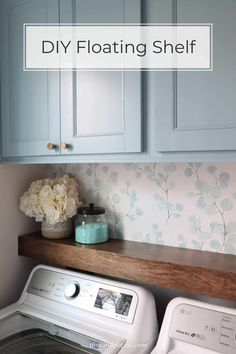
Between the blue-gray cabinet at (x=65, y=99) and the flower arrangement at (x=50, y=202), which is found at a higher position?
the blue-gray cabinet at (x=65, y=99)

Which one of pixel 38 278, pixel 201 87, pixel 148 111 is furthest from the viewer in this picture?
pixel 38 278

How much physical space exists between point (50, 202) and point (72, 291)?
1.34ft

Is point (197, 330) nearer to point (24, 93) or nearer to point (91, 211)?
point (91, 211)

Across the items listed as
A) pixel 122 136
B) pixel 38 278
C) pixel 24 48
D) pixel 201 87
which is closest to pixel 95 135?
pixel 122 136

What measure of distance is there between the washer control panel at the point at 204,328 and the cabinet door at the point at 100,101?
61 cm

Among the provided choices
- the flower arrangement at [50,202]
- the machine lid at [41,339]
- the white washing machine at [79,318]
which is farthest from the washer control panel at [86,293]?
the flower arrangement at [50,202]

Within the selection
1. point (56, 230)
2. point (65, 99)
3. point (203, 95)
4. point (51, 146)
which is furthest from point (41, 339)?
point (203, 95)

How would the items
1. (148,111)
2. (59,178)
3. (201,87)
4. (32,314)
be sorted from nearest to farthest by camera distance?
(201,87), (148,111), (32,314), (59,178)

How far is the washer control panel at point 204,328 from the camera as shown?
1.00 m

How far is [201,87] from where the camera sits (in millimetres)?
923

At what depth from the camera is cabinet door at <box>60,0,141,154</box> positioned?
40.6 inches

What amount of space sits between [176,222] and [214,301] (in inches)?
13.7

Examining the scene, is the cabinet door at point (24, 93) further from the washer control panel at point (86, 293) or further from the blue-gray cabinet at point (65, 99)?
the washer control panel at point (86, 293)

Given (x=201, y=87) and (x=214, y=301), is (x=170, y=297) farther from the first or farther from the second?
(x=201, y=87)
